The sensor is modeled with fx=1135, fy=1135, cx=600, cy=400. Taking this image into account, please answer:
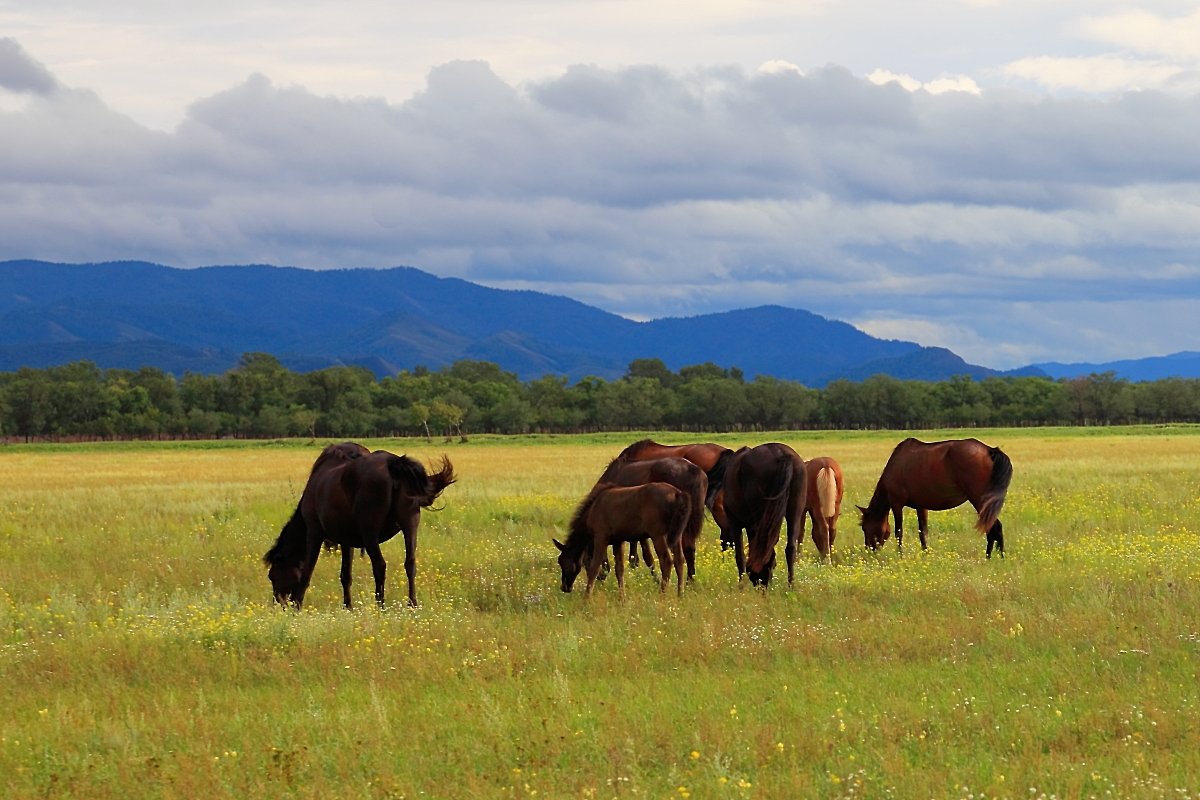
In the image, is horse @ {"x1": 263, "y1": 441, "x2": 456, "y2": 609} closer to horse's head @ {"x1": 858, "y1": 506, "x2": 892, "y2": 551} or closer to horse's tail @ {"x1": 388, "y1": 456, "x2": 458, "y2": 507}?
horse's tail @ {"x1": 388, "y1": 456, "x2": 458, "y2": 507}

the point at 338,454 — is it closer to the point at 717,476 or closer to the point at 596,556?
the point at 596,556

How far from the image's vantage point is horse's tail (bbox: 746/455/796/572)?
1455 centimetres

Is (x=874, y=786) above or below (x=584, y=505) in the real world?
below

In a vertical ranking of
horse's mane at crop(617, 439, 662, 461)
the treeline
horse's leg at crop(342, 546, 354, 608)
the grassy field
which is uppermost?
the treeline

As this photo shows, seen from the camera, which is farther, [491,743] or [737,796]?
[491,743]

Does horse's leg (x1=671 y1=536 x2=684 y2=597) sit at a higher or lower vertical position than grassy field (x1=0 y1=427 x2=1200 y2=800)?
higher

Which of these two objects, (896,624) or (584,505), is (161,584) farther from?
(896,624)

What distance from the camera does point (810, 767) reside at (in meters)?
7.45

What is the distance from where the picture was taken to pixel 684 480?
1535cm

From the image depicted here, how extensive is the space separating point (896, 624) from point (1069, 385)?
153 m

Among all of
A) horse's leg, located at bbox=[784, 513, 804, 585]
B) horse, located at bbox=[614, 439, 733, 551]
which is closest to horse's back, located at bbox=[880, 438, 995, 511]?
horse, located at bbox=[614, 439, 733, 551]

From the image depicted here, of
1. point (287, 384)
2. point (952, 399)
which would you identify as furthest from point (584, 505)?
point (952, 399)

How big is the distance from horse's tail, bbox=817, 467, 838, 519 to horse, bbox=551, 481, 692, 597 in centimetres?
406

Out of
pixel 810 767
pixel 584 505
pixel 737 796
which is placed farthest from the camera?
pixel 584 505
